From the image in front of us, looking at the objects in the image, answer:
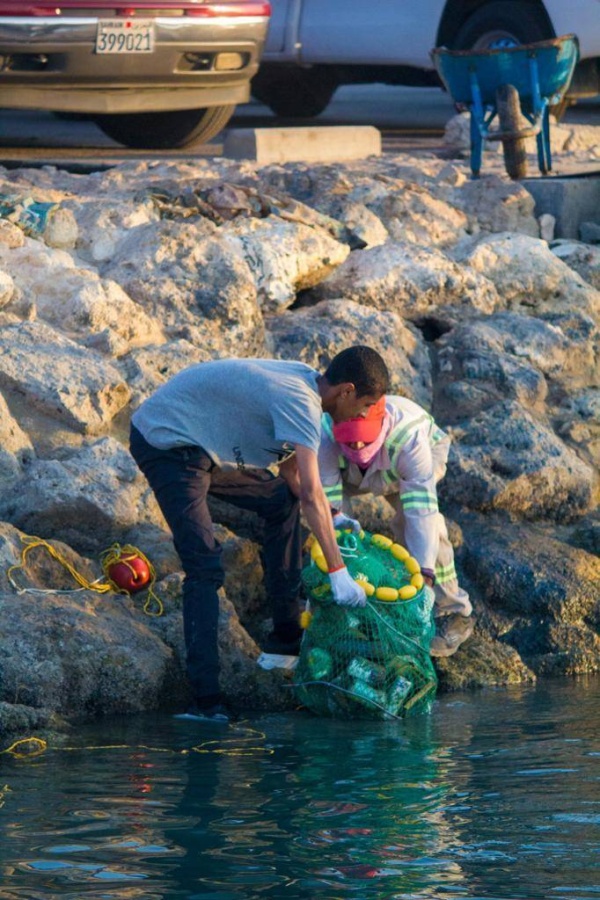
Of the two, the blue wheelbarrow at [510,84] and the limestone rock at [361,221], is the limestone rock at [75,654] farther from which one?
the blue wheelbarrow at [510,84]

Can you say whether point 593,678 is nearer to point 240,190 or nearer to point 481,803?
point 481,803

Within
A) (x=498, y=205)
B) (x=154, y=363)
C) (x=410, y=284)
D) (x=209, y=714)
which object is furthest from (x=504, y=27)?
(x=209, y=714)

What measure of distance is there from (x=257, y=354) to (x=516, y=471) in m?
1.48

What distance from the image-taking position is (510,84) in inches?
440

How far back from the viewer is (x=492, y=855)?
506 cm

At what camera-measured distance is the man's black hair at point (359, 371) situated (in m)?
6.56

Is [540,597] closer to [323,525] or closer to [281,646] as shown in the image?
[281,646]

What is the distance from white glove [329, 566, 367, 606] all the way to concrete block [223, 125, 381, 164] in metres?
5.39

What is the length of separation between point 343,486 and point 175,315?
5.90 ft

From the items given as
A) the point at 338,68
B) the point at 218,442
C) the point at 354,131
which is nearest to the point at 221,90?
the point at 354,131

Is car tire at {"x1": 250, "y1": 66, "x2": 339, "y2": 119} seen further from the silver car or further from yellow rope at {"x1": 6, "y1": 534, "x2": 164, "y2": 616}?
yellow rope at {"x1": 6, "y1": 534, "x2": 164, "y2": 616}

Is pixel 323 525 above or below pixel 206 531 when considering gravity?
above

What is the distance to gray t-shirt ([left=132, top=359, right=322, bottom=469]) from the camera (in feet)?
21.8

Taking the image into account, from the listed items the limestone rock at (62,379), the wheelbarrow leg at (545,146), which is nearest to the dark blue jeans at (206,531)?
the limestone rock at (62,379)
